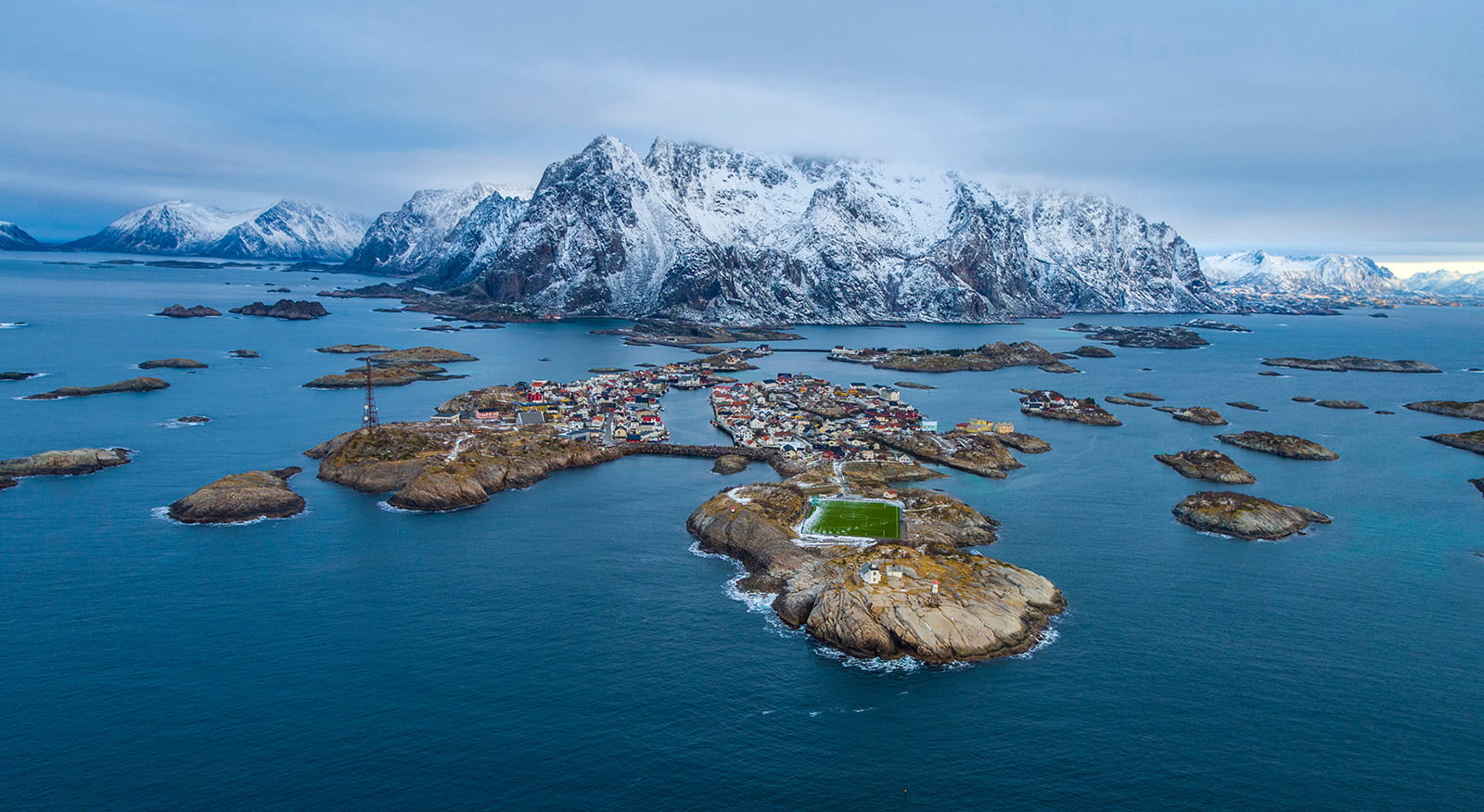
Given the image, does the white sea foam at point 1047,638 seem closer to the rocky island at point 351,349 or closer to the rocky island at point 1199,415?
the rocky island at point 1199,415

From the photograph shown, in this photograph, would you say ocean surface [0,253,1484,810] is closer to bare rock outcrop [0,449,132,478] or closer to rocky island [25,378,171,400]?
bare rock outcrop [0,449,132,478]

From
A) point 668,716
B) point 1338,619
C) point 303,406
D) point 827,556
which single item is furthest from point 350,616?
point 303,406

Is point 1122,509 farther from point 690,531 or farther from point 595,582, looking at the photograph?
point 595,582

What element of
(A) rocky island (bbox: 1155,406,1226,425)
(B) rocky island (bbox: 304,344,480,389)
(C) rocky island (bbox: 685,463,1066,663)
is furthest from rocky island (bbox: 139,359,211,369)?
(A) rocky island (bbox: 1155,406,1226,425)

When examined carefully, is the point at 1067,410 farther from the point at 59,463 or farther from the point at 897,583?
the point at 59,463

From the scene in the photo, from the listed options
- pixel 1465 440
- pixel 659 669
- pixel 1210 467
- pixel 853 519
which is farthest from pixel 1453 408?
pixel 659 669
